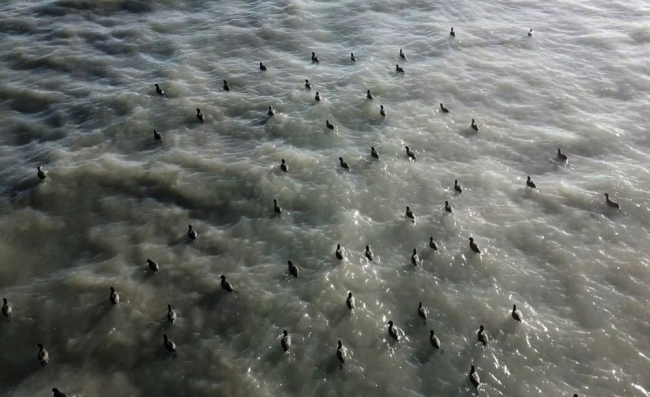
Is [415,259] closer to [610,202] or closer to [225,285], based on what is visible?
[225,285]

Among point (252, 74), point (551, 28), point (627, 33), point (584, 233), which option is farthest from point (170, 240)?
point (627, 33)

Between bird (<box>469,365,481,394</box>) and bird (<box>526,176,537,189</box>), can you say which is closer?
bird (<box>469,365,481,394</box>)

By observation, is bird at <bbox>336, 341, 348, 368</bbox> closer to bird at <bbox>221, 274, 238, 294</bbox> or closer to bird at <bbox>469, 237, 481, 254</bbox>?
bird at <bbox>221, 274, 238, 294</bbox>

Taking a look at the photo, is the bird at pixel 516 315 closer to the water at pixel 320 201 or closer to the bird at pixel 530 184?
the water at pixel 320 201

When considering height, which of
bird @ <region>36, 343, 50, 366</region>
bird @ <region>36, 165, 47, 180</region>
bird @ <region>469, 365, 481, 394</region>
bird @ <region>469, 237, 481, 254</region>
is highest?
bird @ <region>36, 165, 47, 180</region>

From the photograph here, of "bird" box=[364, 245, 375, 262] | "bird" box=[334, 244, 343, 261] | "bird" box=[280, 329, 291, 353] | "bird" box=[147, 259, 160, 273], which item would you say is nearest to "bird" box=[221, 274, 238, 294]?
"bird" box=[147, 259, 160, 273]

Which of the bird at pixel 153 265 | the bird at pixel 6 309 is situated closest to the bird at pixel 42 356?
the bird at pixel 6 309

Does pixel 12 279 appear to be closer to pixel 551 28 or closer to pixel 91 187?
pixel 91 187

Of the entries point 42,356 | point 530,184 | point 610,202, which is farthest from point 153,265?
point 610,202
